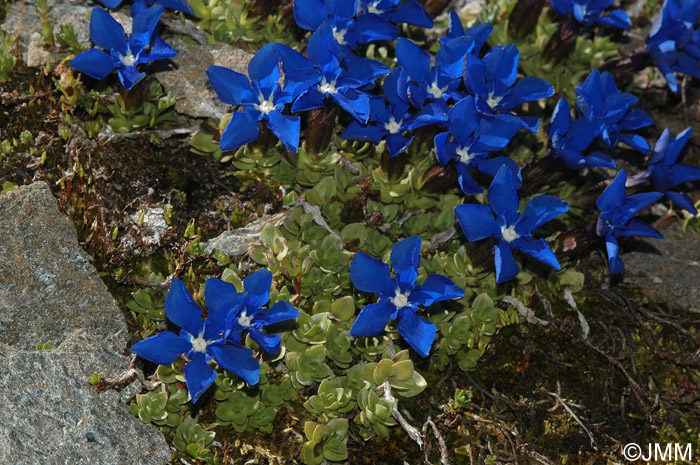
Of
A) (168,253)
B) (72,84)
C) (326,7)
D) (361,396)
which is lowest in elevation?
(361,396)

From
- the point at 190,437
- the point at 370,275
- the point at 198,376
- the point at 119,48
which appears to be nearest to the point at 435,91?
the point at 370,275

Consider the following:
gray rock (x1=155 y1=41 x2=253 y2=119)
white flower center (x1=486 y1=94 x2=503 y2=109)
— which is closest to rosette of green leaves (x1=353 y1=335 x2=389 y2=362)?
white flower center (x1=486 y1=94 x2=503 y2=109)

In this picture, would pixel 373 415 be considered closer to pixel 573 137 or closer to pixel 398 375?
pixel 398 375

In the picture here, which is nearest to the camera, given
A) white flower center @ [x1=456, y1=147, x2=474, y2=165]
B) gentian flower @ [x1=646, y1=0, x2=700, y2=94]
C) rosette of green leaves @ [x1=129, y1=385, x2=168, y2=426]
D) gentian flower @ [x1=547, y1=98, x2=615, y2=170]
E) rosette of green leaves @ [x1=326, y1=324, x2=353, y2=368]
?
rosette of green leaves @ [x1=129, y1=385, x2=168, y2=426]

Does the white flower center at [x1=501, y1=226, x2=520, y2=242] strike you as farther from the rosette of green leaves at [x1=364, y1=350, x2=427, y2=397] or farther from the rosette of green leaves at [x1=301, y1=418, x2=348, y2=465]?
the rosette of green leaves at [x1=301, y1=418, x2=348, y2=465]

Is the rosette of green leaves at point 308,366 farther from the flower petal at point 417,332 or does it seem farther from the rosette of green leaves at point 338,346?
the flower petal at point 417,332

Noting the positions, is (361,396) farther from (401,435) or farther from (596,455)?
(596,455)

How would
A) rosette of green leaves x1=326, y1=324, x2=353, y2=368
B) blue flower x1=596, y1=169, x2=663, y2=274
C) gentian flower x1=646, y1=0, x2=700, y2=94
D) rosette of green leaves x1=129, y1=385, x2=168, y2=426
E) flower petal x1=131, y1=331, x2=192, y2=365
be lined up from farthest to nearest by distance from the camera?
1. gentian flower x1=646, y1=0, x2=700, y2=94
2. blue flower x1=596, y1=169, x2=663, y2=274
3. rosette of green leaves x1=326, y1=324, x2=353, y2=368
4. rosette of green leaves x1=129, y1=385, x2=168, y2=426
5. flower petal x1=131, y1=331, x2=192, y2=365

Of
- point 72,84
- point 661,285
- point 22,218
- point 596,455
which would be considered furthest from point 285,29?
point 596,455
